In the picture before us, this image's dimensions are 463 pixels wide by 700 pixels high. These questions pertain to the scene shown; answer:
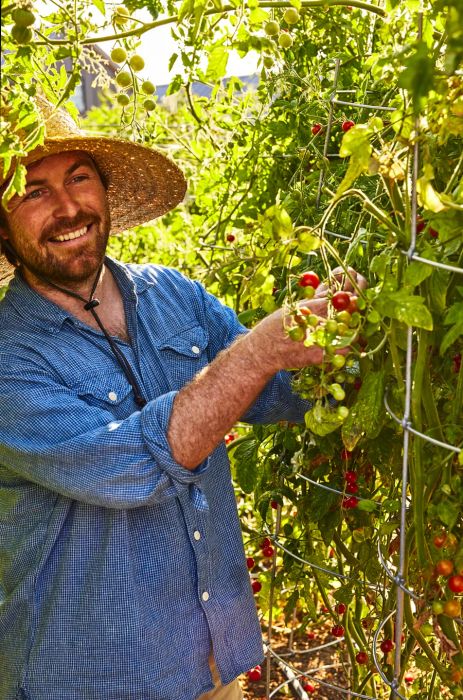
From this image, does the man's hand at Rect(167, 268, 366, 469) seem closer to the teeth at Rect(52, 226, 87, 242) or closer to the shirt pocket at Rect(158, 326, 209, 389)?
the shirt pocket at Rect(158, 326, 209, 389)

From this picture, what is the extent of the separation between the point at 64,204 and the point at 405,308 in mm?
889

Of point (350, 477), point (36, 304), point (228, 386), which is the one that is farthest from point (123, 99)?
point (350, 477)

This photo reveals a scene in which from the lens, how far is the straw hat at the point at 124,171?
5.49ft

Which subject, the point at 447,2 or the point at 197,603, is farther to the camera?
the point at 197,603

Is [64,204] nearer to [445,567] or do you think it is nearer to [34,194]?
[34,194]

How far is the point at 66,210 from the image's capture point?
1.71 metres

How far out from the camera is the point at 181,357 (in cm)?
176

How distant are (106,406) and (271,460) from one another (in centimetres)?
38

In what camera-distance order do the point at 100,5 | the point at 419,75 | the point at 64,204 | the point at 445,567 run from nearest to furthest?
the point at 419,75
the point at 445,567
the point at 100,5
the point at 64,204

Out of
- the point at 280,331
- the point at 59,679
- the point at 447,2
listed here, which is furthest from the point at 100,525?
the point at 447,2

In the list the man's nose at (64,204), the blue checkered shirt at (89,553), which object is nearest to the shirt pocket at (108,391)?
the blue checkered shirt at (89,553)

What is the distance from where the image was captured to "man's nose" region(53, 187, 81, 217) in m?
1.71

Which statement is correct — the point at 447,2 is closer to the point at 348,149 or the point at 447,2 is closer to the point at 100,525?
the point at 348,149

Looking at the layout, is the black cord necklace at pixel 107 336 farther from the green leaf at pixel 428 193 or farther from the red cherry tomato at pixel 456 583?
the green leaf at pixel 428 193
